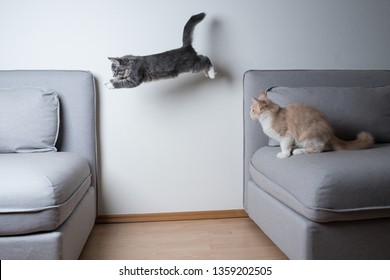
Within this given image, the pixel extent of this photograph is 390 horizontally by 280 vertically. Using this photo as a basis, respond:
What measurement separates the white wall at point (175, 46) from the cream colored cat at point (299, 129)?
0.50 m

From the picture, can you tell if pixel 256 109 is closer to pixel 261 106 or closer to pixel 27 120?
pixel 261 106

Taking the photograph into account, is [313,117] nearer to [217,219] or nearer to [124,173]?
[217,219]

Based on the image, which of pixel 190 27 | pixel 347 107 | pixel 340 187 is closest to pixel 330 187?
pixel 340 187

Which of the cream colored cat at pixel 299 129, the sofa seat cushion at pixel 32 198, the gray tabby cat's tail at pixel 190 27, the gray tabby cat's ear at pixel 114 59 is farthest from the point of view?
the gray tabby cat's tail at pixel 190 27

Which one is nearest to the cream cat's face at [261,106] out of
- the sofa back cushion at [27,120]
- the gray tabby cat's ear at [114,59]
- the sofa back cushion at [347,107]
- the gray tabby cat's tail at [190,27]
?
the sofa back cushion at [347,107]

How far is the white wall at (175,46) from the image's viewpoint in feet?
6.48

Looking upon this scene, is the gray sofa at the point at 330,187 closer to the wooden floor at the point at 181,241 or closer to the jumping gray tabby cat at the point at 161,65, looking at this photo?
the wooden floor at the point at 181,241

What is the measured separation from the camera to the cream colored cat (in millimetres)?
1558

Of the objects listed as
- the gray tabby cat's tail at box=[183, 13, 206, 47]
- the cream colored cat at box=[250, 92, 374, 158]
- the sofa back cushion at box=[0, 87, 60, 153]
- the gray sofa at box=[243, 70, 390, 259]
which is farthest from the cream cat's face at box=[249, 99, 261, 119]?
the sofa back cushion at box=[0, 87, 60, 153]

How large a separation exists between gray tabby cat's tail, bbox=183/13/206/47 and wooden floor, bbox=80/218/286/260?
108 cm

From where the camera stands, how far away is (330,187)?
120 centimetres

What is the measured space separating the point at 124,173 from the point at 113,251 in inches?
21.3

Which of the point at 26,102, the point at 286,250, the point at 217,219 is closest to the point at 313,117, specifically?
the point at 286,250

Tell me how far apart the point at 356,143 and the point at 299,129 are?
303 mm
